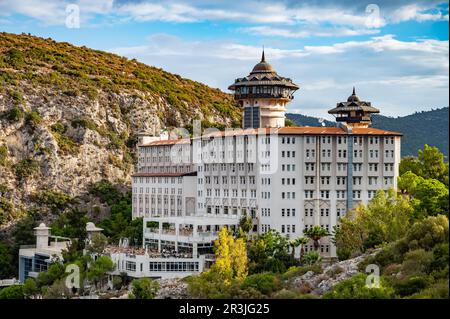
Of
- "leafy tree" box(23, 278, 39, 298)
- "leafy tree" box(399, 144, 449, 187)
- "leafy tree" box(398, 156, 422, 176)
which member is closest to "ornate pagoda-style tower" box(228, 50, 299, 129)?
"leafy tree" box(398, 156, 422, 176)

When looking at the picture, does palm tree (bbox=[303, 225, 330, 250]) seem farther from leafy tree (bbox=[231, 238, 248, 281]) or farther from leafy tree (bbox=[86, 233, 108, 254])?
leafy tree (bbox=[86, 233, 108, 254])

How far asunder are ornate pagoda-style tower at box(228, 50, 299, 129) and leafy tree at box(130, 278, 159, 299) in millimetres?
32768

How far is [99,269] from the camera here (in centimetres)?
9006

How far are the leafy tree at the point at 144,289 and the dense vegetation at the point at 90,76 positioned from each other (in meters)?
49.5

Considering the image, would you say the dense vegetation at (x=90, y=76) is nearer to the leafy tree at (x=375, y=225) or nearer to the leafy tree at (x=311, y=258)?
the leafy tree at (x=311, y=258)

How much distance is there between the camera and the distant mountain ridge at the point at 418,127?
149125 millimetres

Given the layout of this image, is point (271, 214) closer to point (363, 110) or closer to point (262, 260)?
point (262, 260)

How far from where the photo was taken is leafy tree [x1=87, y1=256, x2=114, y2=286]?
89.4 meters

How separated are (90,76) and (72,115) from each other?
1553cm

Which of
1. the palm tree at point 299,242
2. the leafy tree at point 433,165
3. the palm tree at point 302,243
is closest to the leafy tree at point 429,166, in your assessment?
the leafy tree at point 433,165

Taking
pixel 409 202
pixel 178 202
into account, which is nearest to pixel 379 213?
pixel 409 202

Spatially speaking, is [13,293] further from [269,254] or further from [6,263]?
[269,254]

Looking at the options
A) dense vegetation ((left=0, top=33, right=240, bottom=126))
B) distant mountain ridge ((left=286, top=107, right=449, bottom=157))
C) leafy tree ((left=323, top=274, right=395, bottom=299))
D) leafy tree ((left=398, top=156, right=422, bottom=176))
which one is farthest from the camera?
distant mountain ridge ((left=286, top=107, right=449, bottom=157))

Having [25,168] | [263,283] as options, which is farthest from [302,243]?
[25,168]
